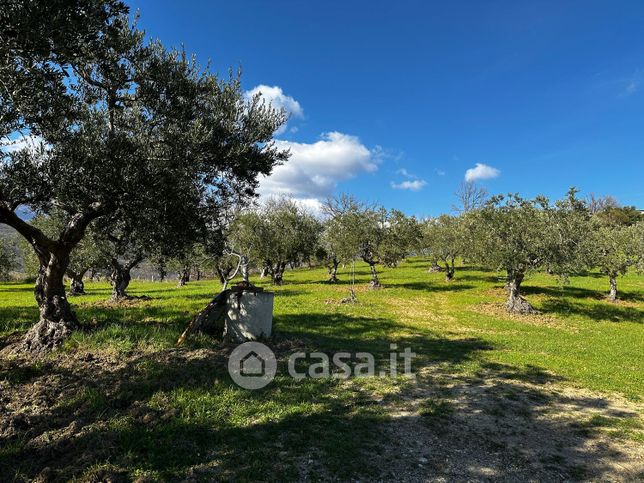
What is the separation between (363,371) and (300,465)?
5539mm

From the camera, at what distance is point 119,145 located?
29.4 ft

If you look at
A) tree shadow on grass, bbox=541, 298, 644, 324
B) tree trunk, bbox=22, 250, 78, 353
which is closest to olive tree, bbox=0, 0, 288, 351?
tree trunk, bbox=22, 250, 78, 353

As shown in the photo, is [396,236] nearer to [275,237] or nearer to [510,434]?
[275,237]

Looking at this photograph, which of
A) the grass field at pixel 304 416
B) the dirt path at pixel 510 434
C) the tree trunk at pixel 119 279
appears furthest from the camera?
the tree trunk at pixel 119 279

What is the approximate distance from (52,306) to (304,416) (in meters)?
8.98

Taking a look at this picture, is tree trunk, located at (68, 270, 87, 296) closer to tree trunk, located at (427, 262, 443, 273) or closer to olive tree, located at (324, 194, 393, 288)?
olive tree, located at (324, 194, 393, 288)

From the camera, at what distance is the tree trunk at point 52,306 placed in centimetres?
1071

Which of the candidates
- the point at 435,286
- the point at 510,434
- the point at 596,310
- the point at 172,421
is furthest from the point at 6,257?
the point at 596,310

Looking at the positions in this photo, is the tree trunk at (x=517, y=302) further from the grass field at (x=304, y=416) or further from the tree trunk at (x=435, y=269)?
the tree trunk at (x=435, y=269)

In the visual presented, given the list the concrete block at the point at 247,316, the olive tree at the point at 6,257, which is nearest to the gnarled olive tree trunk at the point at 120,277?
the concrete block at the point at 247,316

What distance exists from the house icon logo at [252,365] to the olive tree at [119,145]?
4.71 m

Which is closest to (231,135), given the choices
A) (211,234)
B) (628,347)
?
(211,234)

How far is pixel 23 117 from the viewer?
7547 millimetres

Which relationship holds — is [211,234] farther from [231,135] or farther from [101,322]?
[101,322]
